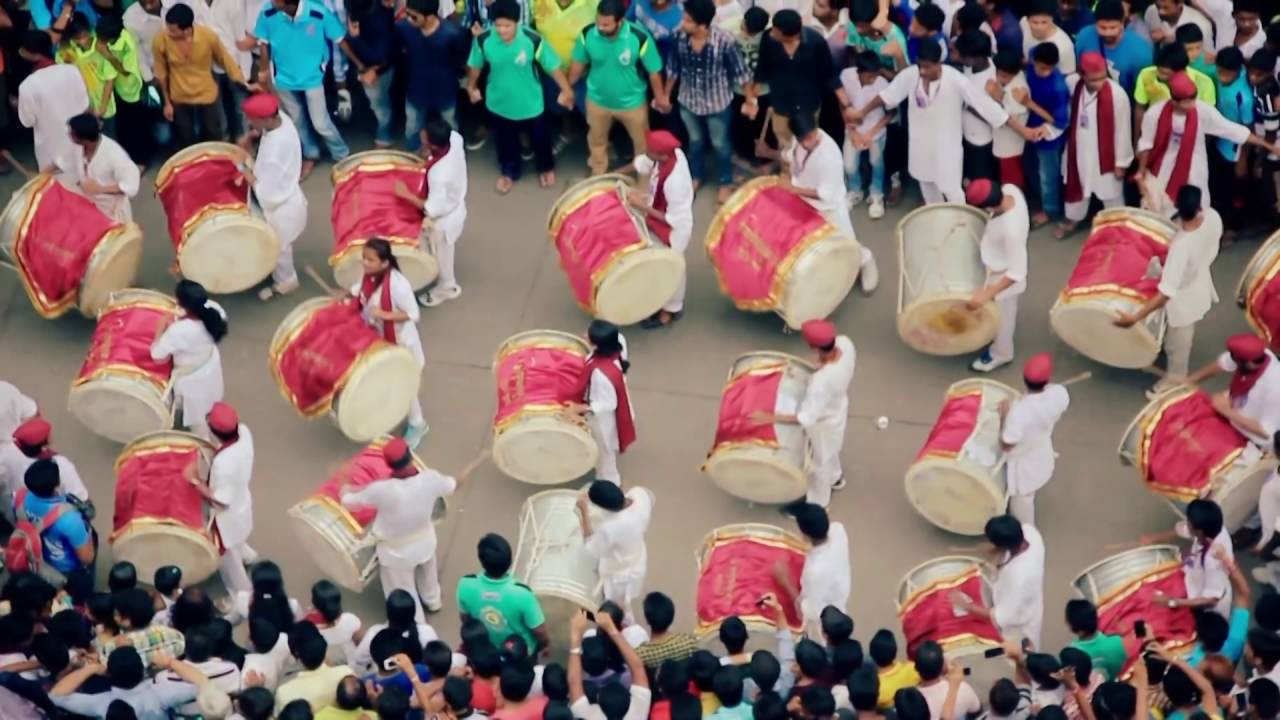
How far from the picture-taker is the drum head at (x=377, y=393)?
13.2 m

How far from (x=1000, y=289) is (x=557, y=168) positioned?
3.54 m

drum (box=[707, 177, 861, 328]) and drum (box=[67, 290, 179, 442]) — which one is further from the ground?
drum (box=[707, 177, 861, 328])

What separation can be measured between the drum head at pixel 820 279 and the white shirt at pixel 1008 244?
2.59 ft

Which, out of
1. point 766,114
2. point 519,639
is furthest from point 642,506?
point 766,114

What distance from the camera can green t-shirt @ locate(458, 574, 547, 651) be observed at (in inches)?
471

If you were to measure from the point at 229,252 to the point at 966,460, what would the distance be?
4.54 meters

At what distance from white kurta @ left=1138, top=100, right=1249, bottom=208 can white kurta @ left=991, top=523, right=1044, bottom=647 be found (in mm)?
2905

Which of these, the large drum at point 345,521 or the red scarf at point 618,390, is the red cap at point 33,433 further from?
the red scarf at point 618,390

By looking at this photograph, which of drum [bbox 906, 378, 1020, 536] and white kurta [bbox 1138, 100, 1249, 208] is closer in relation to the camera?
drum [bbox 906, 378, 1020, 536]

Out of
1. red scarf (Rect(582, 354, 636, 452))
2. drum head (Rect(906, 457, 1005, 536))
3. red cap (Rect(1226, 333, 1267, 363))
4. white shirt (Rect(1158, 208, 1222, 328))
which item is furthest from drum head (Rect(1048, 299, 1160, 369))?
red scarf (Rect(582, 354, 636, 452))

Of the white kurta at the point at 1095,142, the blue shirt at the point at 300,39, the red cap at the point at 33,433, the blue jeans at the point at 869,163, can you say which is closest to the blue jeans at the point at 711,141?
the blue jeans at the point at 869,163

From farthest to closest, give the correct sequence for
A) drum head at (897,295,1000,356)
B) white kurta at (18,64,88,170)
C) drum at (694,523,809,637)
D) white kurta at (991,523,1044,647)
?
white kurta at (18,64,88,170) → drum head at (897,295,1000,356) → drum at (694,523,809,637) → white kurta at (991,523,1044,647)

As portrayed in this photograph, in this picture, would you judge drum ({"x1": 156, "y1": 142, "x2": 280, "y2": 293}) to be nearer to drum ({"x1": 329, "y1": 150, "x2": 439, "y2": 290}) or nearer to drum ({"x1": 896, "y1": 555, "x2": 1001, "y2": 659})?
drum ({"x1": 329, "y1": 150, "x2": 439, "y2": 290})

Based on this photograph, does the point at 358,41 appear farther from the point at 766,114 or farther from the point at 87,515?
the point at 87,515
